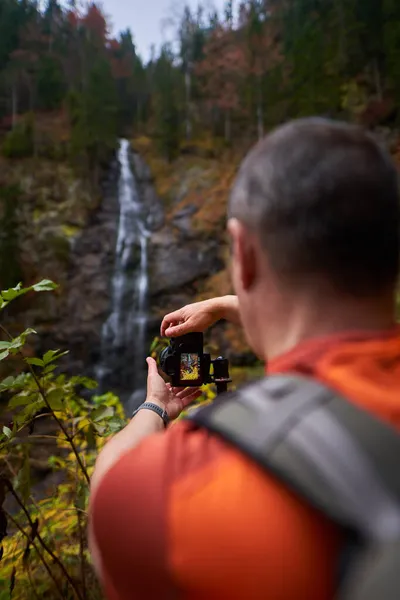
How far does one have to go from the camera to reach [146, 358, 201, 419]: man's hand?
1052mm

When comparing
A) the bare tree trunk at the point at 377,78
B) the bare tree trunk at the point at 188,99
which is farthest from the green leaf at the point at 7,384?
the bare tree trunk at the point at 188,99

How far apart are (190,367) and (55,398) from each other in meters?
0.69

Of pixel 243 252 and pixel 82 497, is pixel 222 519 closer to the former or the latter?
pixel 243 252

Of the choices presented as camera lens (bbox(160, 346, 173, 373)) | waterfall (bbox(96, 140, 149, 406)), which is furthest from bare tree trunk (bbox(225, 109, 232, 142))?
camera lens (bbox(160, 346, 173, 373))

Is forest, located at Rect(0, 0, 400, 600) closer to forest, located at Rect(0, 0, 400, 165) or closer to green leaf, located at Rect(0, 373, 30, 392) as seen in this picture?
forest, located at Rect(0, 0, 400, 165)

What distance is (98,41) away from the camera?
2638 centimetres

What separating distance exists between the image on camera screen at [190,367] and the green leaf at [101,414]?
64 cm

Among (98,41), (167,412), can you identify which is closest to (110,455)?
(167,412)

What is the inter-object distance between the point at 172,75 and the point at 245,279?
23.0 metres

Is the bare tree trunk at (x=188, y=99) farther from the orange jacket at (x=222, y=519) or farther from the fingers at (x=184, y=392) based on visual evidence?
the orange jacket at (x=222, y=519)

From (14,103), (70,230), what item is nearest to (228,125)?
(70,230)

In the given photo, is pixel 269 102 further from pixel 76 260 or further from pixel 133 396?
pixel 133 396

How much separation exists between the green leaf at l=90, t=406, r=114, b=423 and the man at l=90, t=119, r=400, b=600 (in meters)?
0.98

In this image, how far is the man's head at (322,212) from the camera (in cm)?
63
